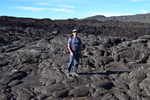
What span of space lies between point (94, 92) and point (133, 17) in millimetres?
69487

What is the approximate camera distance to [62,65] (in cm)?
1272

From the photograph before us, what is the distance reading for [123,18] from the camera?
7681cm

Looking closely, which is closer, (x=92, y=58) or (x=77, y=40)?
(x=77, y=40)

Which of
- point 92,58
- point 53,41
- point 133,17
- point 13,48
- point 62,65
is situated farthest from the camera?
point 133,17

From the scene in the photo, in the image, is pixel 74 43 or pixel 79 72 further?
pixel 79 72

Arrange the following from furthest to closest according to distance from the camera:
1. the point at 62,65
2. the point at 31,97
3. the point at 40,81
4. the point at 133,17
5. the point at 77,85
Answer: the point at 133,17
the point at 62,65
the point at 40,81
the point at 77,85
the point at 31,97

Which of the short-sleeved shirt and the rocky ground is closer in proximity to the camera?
the rocky ground

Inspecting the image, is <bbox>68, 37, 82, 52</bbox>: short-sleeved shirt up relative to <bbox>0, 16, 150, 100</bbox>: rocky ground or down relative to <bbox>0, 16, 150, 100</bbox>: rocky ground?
up

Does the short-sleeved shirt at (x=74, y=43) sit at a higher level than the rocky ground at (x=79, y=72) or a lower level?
higher

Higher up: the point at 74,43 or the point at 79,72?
the point at 74,43

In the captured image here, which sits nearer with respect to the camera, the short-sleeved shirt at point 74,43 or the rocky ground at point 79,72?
the rocky ground at point 79,72

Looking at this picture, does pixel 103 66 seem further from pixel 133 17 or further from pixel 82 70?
pixel 133 17

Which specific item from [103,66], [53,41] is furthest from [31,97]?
[53,41]

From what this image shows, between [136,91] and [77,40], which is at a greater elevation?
[77,40]
